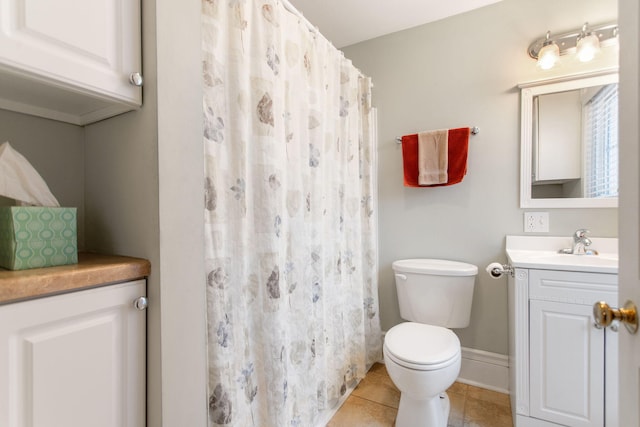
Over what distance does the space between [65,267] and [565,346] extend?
1821mm

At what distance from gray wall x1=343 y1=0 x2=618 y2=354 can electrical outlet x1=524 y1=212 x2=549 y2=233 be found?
3 cm

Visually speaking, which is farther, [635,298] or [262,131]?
[262,131]

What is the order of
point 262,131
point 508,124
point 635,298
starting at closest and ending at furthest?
1. point 635,298
2. point 262,131
3. point 508,124

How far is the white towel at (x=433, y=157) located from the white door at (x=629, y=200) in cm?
133

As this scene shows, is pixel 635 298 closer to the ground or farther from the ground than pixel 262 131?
closer to the ground

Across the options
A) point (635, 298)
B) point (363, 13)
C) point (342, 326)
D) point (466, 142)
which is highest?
point (363, 13)

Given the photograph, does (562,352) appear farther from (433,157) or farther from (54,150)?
(54,150)

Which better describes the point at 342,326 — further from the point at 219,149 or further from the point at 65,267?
the point at 65,267

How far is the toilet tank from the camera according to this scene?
1.77 m

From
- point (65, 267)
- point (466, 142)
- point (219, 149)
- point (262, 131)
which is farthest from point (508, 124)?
point (65, 267)

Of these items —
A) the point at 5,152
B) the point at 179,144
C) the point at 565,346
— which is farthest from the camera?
the point at 565,346

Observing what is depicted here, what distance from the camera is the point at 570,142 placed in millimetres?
1741

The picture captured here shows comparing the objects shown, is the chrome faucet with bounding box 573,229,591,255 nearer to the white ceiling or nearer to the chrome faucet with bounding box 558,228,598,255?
the chrome faucet with bounding box 558,228,598,255

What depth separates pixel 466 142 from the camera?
6.19ft
